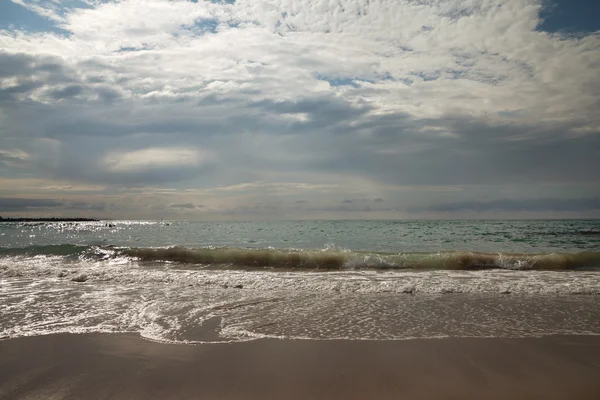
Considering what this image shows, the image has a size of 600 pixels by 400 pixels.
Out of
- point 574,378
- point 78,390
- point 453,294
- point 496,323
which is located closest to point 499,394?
point 574,378

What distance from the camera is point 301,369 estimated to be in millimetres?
4641

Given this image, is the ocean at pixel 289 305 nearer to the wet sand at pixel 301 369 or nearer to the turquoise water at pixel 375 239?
the wet sand at pixel 301 369

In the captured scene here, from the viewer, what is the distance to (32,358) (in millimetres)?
5074

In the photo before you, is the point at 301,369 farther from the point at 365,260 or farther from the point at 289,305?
the point at 365,260

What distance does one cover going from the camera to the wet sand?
13.3 feet

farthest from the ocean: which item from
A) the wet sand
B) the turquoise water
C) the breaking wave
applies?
the turquoise water

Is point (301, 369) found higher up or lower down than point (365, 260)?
higher up

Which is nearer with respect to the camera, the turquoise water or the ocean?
the ocean

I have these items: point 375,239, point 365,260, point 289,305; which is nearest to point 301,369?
point 289,305

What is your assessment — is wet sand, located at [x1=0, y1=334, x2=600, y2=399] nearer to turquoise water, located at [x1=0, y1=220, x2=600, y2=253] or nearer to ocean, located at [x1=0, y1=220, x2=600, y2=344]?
ocean, located at [x1=0, y1=220, x2=600, y2=344]

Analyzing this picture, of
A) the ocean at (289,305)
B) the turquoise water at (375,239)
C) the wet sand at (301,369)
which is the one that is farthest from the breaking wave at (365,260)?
the wet sand at (301,369)

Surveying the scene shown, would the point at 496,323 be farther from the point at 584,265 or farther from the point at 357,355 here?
the point at 584,265

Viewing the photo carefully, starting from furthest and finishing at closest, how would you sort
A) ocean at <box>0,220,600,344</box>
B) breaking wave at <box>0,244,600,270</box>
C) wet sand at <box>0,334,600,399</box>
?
breaking wave at <box>0,244,600,270</box>, ocean at <box>0,220,600,344</box>, wet sand at <box>0,334,600,399</box>

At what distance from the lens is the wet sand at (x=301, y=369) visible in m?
4.05
